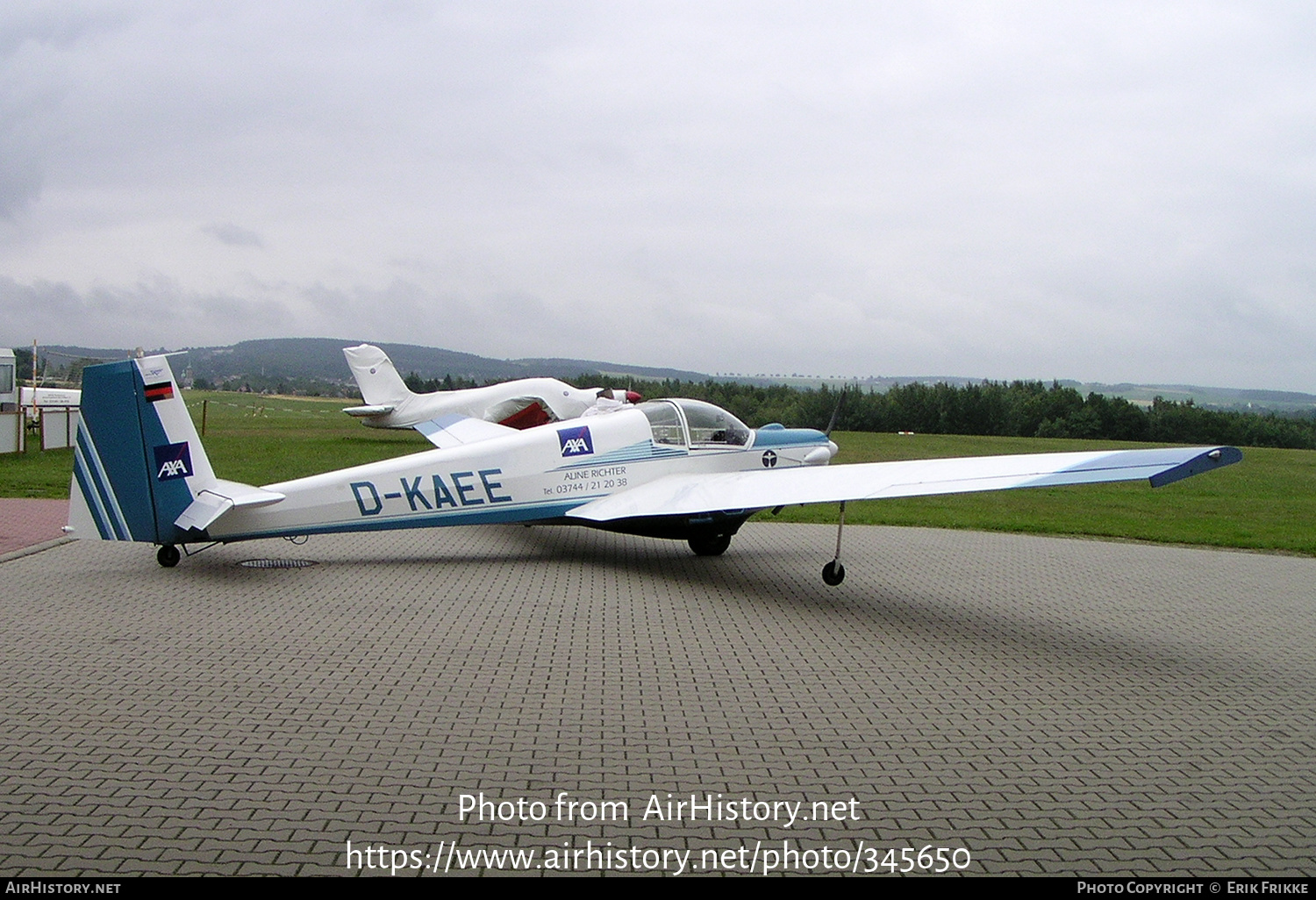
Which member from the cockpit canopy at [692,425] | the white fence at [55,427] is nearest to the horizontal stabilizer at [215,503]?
the cockpit canopy at [692,425]

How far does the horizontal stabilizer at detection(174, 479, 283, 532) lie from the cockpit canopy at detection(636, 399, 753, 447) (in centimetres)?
460

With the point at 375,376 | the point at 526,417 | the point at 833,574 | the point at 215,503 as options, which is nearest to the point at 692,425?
the point at 833,574

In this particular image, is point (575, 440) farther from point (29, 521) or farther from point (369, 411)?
point (369, 411)

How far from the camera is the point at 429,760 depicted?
5.01 meters

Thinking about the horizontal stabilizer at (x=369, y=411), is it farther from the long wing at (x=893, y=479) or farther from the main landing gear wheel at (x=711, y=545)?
the long wing at (x=893, y=479)

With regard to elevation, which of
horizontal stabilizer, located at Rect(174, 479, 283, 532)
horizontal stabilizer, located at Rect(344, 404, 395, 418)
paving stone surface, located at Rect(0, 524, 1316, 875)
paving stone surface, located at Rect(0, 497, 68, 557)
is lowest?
paving stone surface, located at Rect(0, 497, 68, 557)

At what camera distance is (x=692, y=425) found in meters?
12.2

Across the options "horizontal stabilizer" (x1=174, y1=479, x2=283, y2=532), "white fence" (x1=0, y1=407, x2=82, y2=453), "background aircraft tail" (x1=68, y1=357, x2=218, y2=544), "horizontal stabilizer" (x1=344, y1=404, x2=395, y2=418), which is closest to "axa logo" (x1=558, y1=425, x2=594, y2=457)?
"horizontal stabilizer" (x1=174, y1=479, x2=283, y2=532)

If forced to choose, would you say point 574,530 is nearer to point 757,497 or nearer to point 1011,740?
point 757,497

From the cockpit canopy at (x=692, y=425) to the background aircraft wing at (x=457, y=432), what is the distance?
3.47 m

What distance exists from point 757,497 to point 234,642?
5315mm

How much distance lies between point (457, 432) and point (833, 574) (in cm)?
832

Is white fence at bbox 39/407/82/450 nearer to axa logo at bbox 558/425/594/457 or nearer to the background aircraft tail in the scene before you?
the background aircraft tail

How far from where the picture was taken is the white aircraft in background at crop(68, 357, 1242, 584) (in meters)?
9.16
